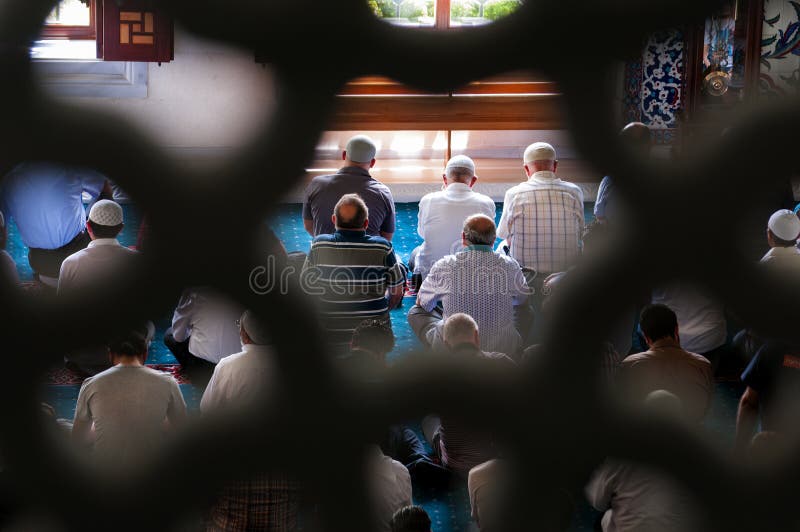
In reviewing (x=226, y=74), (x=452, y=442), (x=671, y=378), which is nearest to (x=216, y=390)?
(x=452, y=442)

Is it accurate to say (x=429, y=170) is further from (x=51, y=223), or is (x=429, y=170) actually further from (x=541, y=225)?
(x=51, y=223)

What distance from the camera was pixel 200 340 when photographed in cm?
407

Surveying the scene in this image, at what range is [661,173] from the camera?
481 mm

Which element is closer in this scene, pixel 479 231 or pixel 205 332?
pixel 479 231

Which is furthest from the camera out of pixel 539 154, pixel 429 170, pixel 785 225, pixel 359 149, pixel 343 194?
pixel 429 170

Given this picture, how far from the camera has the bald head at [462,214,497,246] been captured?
3.88 metres

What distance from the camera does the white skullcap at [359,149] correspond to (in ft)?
13.7

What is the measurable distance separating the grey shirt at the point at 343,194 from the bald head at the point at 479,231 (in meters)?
0.63

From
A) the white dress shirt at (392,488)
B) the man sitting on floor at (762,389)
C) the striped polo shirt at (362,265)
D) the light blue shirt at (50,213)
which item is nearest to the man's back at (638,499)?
the man sitting on floor at (762,389)

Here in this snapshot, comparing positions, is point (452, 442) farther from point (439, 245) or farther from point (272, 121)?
point (272, 121)

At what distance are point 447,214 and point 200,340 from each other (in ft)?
4.37

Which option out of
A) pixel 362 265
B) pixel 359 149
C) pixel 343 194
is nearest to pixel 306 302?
pixel 362 265

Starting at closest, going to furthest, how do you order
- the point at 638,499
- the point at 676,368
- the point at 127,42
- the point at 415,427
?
the point at 638,499 → the point at 415,427 → the point at 676,368 → the point at 127,42

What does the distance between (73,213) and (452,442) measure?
2.29 m
